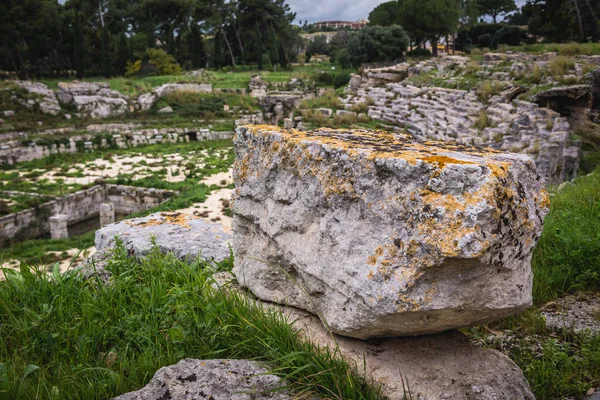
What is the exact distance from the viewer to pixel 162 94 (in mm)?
29391

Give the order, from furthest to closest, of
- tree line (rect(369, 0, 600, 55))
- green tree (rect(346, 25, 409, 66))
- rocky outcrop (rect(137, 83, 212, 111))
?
green tree (rect(346, 25, 409, 66))
rocky outcrop (rect(137, 83, 212, 111))
tree line (rect(369, 0, 600, 55))

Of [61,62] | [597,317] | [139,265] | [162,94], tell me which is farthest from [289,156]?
[61,62]

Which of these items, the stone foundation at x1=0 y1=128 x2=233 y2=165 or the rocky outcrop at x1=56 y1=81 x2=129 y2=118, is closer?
the stone foundation at x1=0 y1=128 x2=233 y2=165

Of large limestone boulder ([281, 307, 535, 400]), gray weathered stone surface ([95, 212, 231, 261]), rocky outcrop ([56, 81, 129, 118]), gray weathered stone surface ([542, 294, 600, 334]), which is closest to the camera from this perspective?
large limestone boulder ([281, 307, 535, 400])

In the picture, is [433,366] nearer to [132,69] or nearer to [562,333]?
[562,333]

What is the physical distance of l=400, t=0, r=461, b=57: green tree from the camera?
32844mm

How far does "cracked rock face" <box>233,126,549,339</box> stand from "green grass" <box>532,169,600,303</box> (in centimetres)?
118

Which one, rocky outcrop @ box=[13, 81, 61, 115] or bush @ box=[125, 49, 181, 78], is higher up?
bush @ box=[125, 49, 181, 78]

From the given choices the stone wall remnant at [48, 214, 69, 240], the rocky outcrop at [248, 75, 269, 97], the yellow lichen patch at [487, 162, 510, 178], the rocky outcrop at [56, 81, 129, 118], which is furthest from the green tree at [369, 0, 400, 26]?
the yellow lichen patch at [487, 162, 510, 178]

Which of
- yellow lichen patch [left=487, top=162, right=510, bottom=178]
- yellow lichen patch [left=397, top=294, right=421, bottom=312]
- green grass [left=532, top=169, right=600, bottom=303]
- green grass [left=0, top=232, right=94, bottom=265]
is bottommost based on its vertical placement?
green grass [left=0, top=232, right=94, bottom=265]

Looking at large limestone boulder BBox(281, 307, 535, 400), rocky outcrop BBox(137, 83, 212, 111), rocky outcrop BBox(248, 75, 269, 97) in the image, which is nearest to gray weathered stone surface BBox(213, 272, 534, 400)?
large limestone boulder BBox(281, 307, 535, 400)

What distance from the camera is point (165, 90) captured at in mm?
29688

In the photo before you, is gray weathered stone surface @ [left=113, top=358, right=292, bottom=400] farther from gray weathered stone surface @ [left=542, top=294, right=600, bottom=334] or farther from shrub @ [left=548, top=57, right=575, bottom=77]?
shrub @ [left=548, top=57, right=575, bottom=77]

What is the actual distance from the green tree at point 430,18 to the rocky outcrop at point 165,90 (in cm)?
1748
